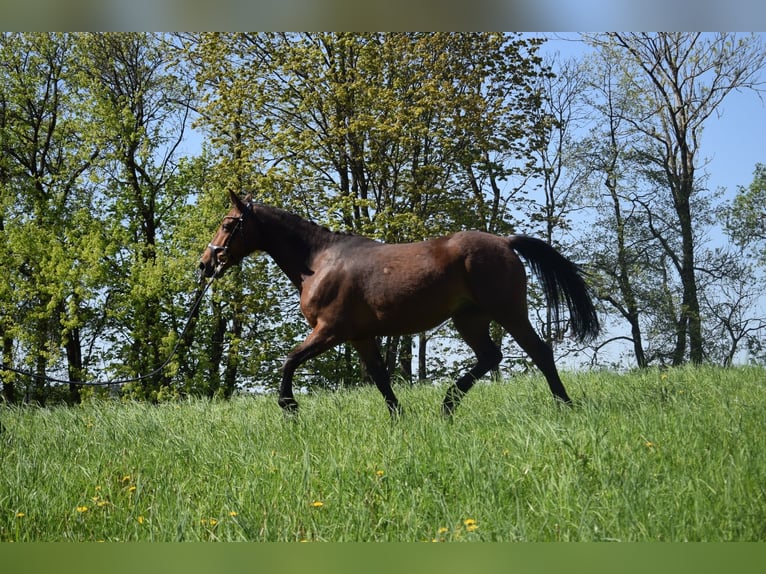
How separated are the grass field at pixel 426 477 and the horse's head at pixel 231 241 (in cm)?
110

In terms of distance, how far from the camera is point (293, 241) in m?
4.98

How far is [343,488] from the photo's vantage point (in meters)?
3.14

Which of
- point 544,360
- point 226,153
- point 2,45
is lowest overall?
point 544,360

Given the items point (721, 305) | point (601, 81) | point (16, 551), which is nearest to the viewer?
point (16, 551)

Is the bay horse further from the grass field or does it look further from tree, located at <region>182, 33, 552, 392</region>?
tree, located at <region>182, 33, 552, 392</region>

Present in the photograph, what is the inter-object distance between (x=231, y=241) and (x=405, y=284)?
1.26 meters

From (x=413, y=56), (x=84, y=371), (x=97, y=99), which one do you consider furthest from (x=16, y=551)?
(x=97, y=99)

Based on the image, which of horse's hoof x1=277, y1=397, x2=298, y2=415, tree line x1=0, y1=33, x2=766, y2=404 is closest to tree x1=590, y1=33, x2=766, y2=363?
tree line x1=0, y1=33, x2=766, y2=404

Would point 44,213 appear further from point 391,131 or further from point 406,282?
point 406,282

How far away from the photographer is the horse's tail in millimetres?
4684

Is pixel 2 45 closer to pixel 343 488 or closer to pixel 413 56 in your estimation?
pixel 413 56

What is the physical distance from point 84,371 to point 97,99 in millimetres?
4772

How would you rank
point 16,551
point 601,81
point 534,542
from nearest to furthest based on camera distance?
point 534,542 → point 16,551 → point 601,81

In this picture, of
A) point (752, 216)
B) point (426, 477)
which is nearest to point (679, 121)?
point (752, 216)
